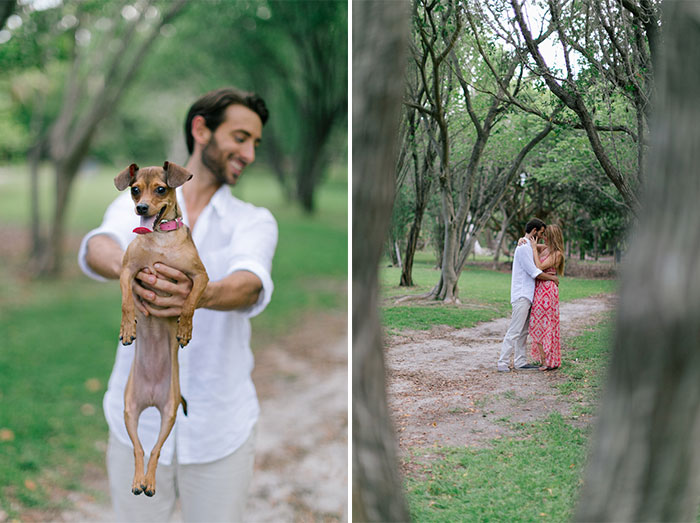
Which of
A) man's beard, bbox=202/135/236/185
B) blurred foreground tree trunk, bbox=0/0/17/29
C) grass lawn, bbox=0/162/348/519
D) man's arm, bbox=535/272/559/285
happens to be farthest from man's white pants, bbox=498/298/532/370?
blurred foreground tree trunk, bbox=0/0/17/29

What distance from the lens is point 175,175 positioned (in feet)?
4.76

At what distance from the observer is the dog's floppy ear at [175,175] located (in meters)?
1.44

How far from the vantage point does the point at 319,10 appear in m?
10.9

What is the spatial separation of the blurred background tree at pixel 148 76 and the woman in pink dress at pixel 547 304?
2.93 m

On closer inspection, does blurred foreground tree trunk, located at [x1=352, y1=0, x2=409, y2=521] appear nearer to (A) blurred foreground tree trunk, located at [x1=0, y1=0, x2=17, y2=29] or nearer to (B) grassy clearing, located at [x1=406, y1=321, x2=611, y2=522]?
(B) grassy clearing, located at [x1=406, y1=321, x2=611, y2=522]

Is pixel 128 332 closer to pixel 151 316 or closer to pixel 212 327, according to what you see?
pixel 151 316

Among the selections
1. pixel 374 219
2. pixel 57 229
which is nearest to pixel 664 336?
pixel 374 219

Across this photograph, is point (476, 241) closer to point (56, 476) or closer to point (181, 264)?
point (181, 264)

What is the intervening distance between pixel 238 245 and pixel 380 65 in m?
0.90

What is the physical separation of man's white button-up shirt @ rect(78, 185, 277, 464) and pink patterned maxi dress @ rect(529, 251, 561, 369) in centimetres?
99

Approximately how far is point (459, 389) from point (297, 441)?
3.82 meters

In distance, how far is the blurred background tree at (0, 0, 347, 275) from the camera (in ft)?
26.8

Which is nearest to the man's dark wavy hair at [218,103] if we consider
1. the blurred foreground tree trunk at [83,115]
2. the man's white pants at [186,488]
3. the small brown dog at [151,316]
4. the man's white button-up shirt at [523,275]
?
the small brown dog at [151,316]

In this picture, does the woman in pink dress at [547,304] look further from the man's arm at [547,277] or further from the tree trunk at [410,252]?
the tree trunk at [410,252]
